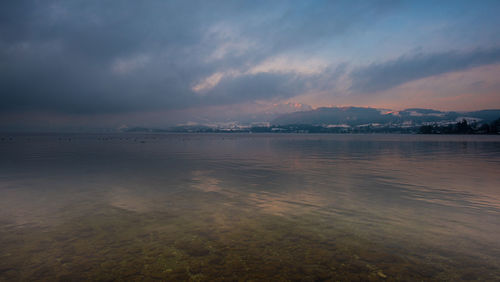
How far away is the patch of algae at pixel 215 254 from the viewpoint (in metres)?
8.48

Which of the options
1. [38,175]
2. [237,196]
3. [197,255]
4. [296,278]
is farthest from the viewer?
[38,175]

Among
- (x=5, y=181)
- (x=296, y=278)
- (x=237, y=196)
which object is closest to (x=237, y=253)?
(x=296, y=278)

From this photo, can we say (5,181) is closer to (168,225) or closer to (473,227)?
(168,225)

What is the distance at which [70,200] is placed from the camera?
17.7 m

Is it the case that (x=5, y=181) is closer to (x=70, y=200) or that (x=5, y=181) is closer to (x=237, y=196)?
(x=70, y=200)

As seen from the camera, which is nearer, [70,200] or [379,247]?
[379,247]

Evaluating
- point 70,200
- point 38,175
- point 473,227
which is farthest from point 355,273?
point 38,175

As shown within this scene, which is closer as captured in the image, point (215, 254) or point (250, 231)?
point (215, 254)

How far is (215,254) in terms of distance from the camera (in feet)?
32.5

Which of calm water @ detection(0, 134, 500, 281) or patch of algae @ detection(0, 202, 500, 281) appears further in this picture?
calm water @ detection(0, 134, 500, 281)

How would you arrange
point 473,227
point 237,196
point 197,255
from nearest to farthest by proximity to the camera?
1. point 197,255
2. point 473,227
3. point 237,196

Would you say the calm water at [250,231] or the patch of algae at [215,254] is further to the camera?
the calm water at [250,231]

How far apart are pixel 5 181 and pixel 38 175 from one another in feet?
11.2

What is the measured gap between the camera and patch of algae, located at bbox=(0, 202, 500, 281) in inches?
334
